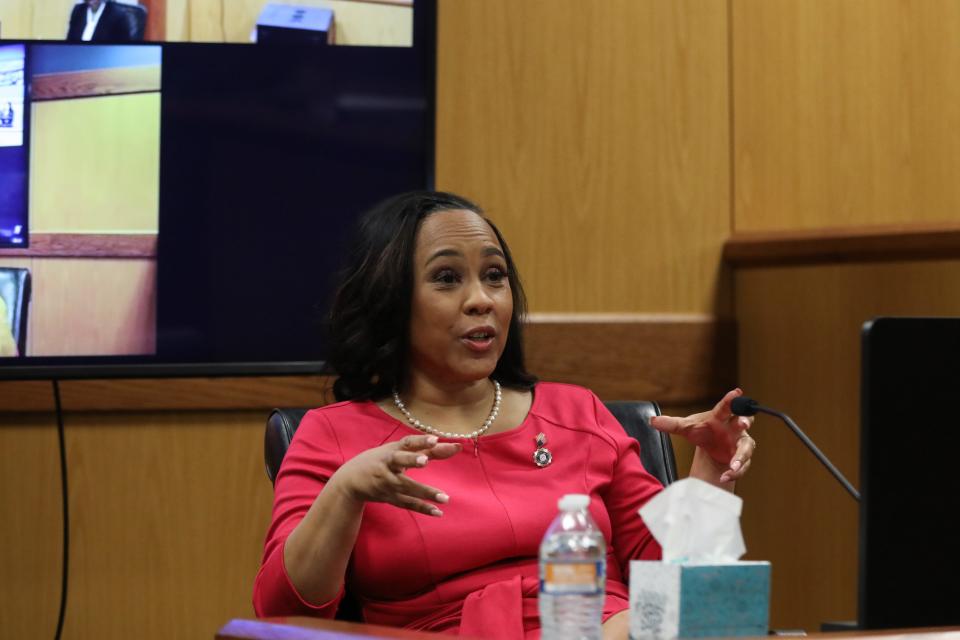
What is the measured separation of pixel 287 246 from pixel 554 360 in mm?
671

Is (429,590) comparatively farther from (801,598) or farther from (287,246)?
(801,598)

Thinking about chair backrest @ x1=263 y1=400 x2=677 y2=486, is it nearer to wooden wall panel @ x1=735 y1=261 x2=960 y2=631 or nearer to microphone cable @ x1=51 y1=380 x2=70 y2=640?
microphone cable @ x1=51 y1=380 x2=70 y2=640

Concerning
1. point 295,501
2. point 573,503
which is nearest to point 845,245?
point 295,501

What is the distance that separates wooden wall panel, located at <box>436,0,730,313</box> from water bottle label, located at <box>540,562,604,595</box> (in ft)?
5.92

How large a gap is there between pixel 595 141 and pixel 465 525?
142 cm

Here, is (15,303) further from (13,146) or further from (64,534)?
(64,534)

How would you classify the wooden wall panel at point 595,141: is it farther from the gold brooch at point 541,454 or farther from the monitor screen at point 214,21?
the gold brooch at point 541,454

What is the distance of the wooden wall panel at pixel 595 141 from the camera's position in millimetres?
2984

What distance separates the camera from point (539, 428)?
2051 millimetres

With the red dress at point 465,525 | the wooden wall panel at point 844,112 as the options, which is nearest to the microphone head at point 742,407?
the red dress at point 465,525

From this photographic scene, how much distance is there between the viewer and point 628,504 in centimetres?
204

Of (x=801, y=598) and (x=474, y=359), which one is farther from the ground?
(x=474, y=359)

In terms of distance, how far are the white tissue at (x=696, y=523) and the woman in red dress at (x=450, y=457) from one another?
0.48 m

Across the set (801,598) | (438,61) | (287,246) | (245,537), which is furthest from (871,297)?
(245,537)
